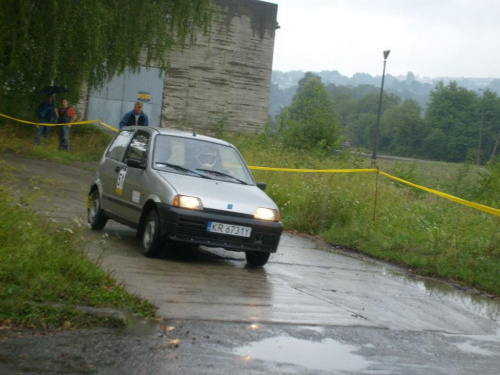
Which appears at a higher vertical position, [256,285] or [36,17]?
[36,17]

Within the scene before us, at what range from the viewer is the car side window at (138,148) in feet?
37.7

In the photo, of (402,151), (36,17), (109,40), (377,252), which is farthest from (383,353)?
(402,151)

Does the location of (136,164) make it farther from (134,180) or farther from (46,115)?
(46,115)

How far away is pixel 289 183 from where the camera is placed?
1836cm

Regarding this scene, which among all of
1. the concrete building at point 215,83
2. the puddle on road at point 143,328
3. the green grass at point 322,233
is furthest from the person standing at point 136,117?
the concrete building at point 215,83

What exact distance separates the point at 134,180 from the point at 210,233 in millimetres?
1692

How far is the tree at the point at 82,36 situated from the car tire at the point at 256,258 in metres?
13.2

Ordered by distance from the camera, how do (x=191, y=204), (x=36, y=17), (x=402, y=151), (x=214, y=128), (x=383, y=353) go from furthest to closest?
(x=402, y=151)
(x=214, y=128)
(x=36, y=17)
(x=191, y=204)
(x=383, y=353)

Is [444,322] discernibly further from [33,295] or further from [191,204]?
[33,295]

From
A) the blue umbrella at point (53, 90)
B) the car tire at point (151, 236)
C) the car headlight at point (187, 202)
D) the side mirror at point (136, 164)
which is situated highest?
the blue umbrella at point (53, 90)

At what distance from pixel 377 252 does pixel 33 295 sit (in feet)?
25.3

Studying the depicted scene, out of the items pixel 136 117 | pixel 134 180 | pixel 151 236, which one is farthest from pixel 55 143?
pixel 151 236

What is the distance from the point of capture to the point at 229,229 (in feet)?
33.3

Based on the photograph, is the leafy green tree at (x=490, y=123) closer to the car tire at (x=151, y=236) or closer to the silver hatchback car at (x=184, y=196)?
the silver hatchback car at (x=184, y=196)
